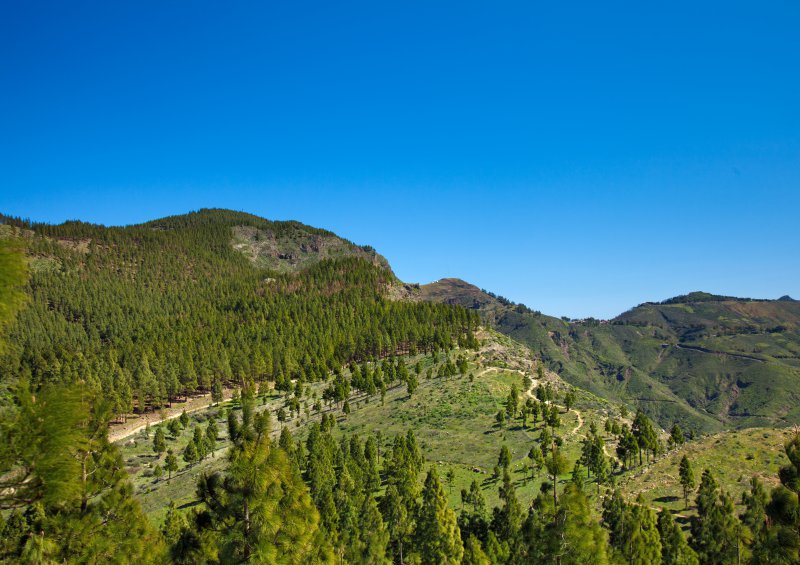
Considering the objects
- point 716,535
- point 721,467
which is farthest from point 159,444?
point 721,467

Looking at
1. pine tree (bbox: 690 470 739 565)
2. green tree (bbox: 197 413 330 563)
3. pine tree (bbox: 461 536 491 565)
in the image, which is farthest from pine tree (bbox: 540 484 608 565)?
pine tree (bbox: 690 470 739 565)

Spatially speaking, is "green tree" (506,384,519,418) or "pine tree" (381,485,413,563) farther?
"green tree" (506,384,519,418)

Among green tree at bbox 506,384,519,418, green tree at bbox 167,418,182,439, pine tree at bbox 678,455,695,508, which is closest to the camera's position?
pine tree at bbox 678,455,695,508

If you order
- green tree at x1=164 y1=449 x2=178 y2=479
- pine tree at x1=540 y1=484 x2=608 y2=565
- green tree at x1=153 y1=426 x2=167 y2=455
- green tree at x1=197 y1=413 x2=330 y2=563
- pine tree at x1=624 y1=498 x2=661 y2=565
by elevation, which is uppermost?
green tree at x1=197 y1=413 x2=330 y2=563

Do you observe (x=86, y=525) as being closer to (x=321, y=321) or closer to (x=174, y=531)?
(x=174, y=531)

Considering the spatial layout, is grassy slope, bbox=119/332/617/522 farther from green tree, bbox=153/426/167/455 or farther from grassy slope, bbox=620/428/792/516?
grassy slope, bbox=620/428/792/516

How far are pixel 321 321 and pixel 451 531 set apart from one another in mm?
147822

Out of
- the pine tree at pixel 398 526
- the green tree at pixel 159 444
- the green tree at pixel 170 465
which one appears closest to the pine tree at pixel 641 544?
the pine tree at pixel 398 526

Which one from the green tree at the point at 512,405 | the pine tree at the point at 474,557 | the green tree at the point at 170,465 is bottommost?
the green tree at the point at 170,465

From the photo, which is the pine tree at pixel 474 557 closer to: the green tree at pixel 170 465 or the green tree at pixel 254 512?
the green tree at pixel 254 512

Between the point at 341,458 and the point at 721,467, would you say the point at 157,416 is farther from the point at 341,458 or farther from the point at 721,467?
the point at 721,467

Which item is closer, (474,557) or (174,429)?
(474,557)

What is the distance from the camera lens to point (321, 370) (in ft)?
471

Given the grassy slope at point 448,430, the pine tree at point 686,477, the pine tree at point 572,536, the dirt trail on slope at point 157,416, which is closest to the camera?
the pine tree at point 572,536
